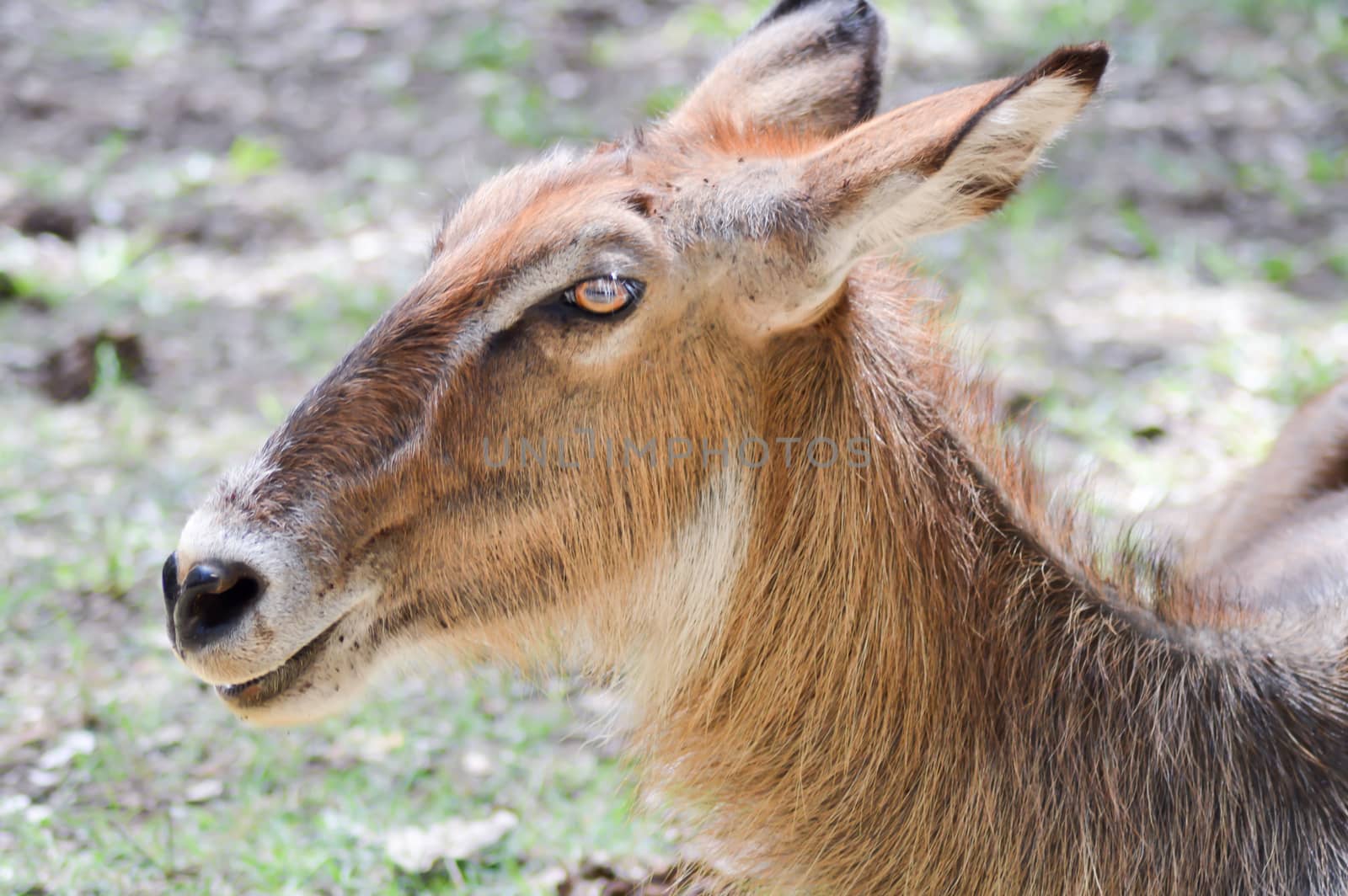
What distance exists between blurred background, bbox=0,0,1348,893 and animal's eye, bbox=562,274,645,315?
91 centimetres

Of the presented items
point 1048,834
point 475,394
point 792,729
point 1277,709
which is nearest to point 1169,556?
point 1277,709

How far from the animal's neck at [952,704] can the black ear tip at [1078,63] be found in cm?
73

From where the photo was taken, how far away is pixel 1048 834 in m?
2.69

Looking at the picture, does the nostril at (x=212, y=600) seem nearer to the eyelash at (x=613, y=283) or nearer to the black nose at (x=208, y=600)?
the black nose at (x=208, y=600)

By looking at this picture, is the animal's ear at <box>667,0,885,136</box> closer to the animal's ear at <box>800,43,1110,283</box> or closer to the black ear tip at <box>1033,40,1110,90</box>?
the animal's ear at <box>800,43,1110,283</box>

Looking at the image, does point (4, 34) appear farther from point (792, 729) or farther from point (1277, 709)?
point (1277, 709)

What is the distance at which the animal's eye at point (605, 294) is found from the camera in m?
2.68

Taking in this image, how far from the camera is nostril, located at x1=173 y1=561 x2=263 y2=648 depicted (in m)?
2.54

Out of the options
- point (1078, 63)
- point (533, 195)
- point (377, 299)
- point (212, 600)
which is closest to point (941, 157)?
point (1078, 63)

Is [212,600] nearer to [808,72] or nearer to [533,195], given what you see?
[533,195]

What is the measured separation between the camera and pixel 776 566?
2.86 m

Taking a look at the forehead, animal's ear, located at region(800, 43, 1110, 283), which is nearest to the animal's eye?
the forehead

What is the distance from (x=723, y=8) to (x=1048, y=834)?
7.08m

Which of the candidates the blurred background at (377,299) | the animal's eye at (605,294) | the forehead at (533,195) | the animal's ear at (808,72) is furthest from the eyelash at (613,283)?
the blurred background at (377,299)
